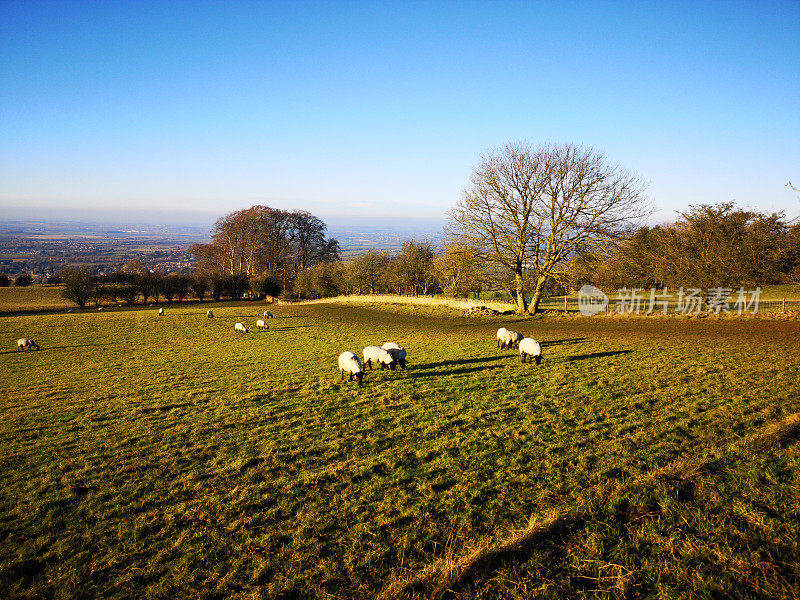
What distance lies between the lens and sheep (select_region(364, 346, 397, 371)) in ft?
41.4

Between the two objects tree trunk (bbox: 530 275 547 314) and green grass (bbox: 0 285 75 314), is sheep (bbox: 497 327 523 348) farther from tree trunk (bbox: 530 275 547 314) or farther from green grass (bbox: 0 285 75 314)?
green grass (bbox: 0 285 75 314)

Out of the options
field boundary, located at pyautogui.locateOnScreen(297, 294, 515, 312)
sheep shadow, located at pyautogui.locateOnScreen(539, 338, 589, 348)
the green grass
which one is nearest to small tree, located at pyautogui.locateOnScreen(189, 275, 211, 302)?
the green grass

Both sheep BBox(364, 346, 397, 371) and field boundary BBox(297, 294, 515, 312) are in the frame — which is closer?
sheep BBox(364, 346, 397, 371)

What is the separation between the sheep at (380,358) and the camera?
496 inches

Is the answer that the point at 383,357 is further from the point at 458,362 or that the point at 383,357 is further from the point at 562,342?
the point at 562,342

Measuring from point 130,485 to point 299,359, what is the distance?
367 inches

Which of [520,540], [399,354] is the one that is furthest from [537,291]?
[520,540]

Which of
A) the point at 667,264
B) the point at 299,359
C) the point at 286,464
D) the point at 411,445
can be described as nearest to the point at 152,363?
the point at 299,359

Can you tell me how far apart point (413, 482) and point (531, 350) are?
29.1ft

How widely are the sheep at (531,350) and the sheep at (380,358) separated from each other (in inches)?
198

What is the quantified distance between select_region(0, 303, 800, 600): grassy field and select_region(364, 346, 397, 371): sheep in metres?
0.66

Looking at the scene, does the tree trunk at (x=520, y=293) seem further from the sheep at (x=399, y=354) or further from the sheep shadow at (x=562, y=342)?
the sheep at (x=399, y=354)

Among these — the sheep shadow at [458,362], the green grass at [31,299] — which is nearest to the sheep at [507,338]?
the sheep shadow at [458,362]

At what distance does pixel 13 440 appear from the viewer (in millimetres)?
8109
